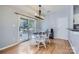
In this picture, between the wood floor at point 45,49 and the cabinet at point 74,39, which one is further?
the cabinet at point 74,39

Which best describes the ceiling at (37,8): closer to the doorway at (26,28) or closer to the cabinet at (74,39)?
the doorway at (26,28)

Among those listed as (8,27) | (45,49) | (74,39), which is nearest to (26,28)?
(8,27)

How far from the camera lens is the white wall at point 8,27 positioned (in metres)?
2.29

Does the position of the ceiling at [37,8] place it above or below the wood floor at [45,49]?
above

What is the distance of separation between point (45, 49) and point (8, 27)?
892 mm

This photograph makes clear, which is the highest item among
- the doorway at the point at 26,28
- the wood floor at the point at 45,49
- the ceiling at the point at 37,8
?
the ceiling at the point at 37,8

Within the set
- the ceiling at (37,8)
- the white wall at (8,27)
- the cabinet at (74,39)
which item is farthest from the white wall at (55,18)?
the white wall at (8,27)

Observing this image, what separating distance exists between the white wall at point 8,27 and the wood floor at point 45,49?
0.16 meters

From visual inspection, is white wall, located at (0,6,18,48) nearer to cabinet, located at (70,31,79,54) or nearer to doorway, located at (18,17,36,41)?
doorway, located at (18,17,36,41)

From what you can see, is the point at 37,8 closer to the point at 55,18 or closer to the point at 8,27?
the point at 55,18

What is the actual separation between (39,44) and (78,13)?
1018mm

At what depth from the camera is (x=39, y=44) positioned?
241 cm
